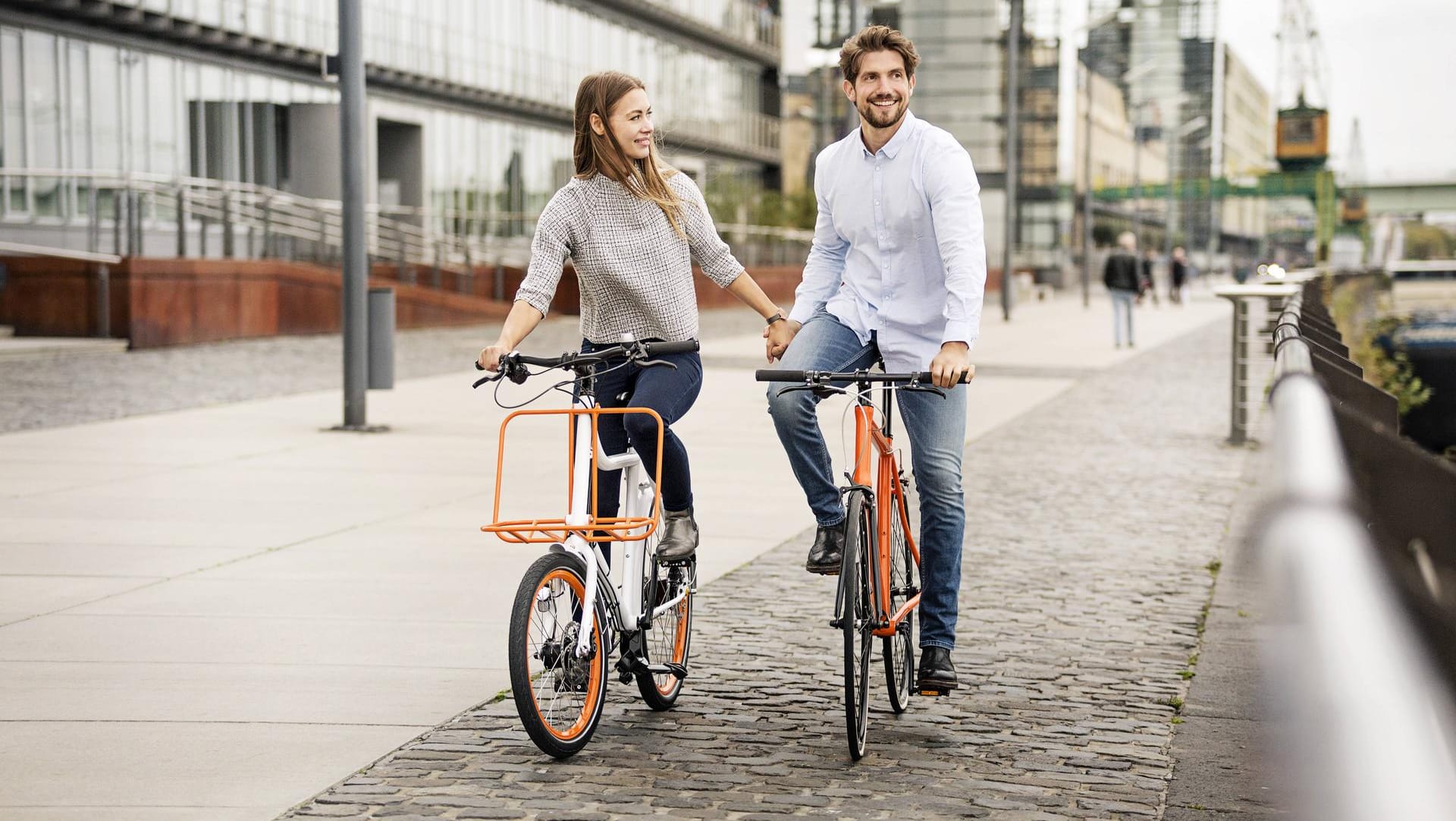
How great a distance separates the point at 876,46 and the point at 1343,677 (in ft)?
11.9

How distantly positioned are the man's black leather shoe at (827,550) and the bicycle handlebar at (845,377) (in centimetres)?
48

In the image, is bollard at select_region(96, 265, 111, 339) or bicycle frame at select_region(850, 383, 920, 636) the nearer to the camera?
bicycle frame at select_region(850, 383, 920, 636)

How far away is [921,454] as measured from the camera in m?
5.16

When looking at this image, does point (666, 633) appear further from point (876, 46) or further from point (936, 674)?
point (876, 46)

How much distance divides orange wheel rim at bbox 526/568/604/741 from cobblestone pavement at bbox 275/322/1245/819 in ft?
0.33

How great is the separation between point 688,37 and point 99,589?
5305 centimetres

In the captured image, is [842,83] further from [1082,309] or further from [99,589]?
[1082,309]

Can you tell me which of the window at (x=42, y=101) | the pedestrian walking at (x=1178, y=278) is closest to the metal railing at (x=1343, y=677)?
the window at (x=42, y=101)

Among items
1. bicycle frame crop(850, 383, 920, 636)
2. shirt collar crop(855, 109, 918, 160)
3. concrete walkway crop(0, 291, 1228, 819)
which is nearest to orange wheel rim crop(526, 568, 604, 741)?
concrete walkway crop(0, 291, 1228, 819)

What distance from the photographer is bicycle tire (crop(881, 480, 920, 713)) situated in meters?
5.05

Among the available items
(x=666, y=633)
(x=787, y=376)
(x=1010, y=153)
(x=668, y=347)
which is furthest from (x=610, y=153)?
(x=1010, y=153)

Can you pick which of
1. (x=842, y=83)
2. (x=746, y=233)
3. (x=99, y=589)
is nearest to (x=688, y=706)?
(x=842, y=83)

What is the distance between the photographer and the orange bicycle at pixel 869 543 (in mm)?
4602

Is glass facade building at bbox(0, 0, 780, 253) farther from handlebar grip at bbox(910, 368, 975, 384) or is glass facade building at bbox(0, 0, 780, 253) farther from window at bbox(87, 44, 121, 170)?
handlebar grip at bbox(910, 368, 975, 384)
